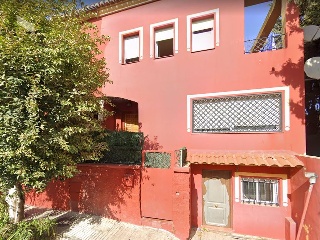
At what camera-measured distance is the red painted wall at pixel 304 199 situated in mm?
4934

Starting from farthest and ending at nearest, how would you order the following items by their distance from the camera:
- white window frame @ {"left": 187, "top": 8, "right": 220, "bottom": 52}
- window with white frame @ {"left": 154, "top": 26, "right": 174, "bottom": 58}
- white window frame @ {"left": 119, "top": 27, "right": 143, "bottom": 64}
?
white window frame @ {"left": 119, "top": 27, "right": 143, "bottom": 64}, window with white frame @ {"left": 154, "top": 26, "right": 174, "bottom": 58}, white window frame @ {"left": 187, "top": 8, "right": 220, "bottom": 52}

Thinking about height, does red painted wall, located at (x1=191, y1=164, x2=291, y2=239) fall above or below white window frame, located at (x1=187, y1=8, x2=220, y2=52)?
below

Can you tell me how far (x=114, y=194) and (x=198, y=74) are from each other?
18.2ft

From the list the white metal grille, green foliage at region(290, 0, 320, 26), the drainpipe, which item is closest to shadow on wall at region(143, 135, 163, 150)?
the white metal grille

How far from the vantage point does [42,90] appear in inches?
211

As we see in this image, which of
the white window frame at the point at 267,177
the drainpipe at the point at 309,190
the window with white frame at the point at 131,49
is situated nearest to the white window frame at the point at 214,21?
the window with white frame at the point at 131,49

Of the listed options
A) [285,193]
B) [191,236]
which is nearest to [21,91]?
[191,236]

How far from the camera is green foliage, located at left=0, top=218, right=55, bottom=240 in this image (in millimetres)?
5945

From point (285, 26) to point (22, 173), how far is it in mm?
9296

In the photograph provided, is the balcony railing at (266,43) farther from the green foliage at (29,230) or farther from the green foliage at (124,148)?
the green foliage at (29,230)

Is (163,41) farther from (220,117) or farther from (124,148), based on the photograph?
(124,148)

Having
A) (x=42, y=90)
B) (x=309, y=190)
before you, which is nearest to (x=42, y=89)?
(x=42, y=90)

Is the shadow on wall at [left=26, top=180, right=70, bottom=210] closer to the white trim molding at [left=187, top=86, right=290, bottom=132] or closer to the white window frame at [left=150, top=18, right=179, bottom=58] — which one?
the white trim molding at [left=187, top=86, right=290, bottom=132]

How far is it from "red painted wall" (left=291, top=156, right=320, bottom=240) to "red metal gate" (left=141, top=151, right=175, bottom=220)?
3.77 metres
